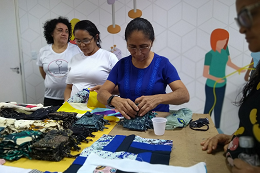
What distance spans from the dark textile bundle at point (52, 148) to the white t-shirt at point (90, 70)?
1.00 m

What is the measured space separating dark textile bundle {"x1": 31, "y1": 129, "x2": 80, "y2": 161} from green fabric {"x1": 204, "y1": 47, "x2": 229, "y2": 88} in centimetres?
225

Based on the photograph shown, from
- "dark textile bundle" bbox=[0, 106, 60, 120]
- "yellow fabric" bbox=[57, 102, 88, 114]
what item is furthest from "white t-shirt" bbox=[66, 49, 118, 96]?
"dark textile bundle" bbox=[0, 106, 60, 120]

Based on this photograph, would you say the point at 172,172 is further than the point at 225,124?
No

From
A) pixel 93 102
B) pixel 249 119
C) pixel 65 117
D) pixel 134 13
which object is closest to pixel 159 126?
pixel 249 119

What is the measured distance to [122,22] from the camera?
2.97 meters

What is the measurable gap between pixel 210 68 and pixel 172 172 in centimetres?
222

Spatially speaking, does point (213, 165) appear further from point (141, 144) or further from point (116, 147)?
point (116, 147)

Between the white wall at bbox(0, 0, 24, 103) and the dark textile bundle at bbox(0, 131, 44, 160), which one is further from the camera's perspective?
the white wall at bbox(0, 0, 24, 103)

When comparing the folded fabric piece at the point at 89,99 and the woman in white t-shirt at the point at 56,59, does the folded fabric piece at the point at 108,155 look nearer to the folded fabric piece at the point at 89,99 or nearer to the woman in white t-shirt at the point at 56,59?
the folded fabric piece at the point at 89,99

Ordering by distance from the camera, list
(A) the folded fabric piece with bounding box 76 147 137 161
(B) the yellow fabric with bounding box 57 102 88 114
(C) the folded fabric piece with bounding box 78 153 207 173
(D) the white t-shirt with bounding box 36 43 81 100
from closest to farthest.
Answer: (C) the folded fabric piece with bounding box 78 153 207 173 < (A) the folded fabric piece with bounding box 76 147 137 161 < (B) the yellow fabric with bounding box 57 102 88 114 < (D) the white t-shirt with bounding box 36 43 81 100

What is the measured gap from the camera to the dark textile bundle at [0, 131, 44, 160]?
38.0 inches

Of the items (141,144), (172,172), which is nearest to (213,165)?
(172,172)

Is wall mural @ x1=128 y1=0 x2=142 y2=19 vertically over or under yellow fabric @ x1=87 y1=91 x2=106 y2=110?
over

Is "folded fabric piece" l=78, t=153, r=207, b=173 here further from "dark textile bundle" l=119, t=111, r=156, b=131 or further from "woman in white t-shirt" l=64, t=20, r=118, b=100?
"woman in white t-shirt" l=64, t=20, r=118, b=100
